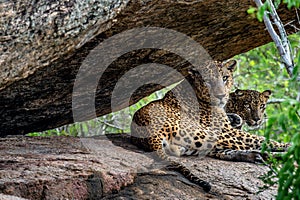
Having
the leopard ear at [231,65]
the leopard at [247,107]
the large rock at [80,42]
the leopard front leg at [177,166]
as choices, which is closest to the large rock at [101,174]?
the leopard front leg at [177,166]

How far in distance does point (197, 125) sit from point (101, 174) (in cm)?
261

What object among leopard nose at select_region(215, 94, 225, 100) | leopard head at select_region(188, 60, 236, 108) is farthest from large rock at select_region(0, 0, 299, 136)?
leopard nose at select_region(215, 94, 225, 100)

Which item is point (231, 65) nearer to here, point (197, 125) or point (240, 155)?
point (197, 125)

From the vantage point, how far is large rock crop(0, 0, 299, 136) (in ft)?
22.3

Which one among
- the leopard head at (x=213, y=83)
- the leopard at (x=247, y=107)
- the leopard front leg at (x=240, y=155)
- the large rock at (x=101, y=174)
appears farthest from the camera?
the leopard at (x=247, y=107)

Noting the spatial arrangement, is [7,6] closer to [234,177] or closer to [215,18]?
[215,18]

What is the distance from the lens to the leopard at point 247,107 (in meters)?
10.1

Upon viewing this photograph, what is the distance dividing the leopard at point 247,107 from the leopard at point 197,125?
0.47 m

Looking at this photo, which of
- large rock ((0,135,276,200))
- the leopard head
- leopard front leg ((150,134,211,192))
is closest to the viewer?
large rock ((0,135,276,200))

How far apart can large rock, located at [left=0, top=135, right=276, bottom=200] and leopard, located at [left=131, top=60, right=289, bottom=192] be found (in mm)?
215

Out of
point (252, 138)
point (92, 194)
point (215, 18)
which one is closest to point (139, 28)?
point (215, 18)

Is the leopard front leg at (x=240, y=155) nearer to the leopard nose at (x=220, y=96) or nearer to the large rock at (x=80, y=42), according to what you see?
the leopard nose at (x=220, y=96)

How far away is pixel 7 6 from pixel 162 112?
10.5 ft

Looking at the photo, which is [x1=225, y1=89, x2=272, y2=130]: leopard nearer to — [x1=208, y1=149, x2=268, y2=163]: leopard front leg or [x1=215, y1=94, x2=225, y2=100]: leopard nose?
[x1=215, y1=94, x2=225, y2=100]: leopard nose
